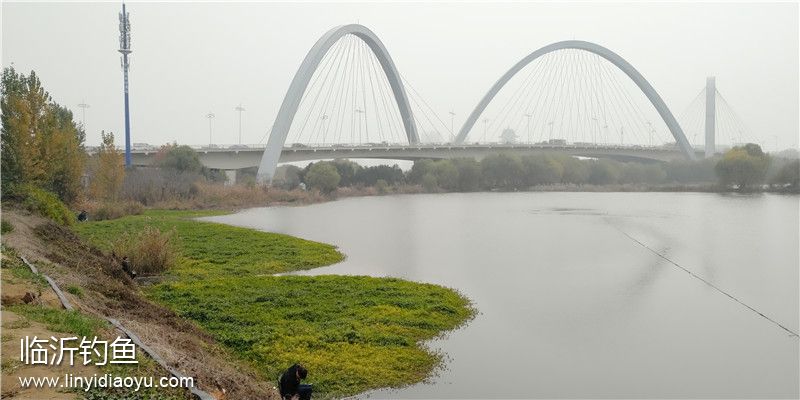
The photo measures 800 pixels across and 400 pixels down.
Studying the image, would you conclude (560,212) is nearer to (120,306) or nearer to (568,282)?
(568,282)

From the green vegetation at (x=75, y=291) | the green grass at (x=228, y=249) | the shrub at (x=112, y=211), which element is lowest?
the green grass at (x=228, y=249)

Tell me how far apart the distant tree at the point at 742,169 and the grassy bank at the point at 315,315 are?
52.8m

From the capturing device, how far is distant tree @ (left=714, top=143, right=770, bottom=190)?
6244cm

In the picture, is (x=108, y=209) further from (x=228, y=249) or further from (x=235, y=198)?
(x=235, y=198)

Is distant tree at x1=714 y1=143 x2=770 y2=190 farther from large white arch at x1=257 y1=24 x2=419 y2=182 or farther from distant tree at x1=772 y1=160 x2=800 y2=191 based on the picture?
large white arch at x1=257 y1=24 x2=419 y2=182

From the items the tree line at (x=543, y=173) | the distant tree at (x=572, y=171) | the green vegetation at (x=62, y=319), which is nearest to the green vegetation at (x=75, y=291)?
the green vegetation at (x=62, y=319)

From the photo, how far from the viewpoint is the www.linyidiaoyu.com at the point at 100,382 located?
6.09m

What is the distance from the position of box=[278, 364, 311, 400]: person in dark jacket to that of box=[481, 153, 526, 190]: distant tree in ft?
210

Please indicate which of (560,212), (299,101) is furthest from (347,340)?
(299,101)

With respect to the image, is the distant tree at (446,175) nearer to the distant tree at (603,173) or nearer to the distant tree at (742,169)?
the distant tree at (603,173)

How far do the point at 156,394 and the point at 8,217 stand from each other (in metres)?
13.7

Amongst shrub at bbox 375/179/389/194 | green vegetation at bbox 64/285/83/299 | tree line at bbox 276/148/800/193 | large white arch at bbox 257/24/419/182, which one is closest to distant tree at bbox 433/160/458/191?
tree line at bbox 276/148/800/193

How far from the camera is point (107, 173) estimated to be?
37.2m

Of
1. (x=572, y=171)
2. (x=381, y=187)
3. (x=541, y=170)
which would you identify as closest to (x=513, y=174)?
(x=541, y=170)
